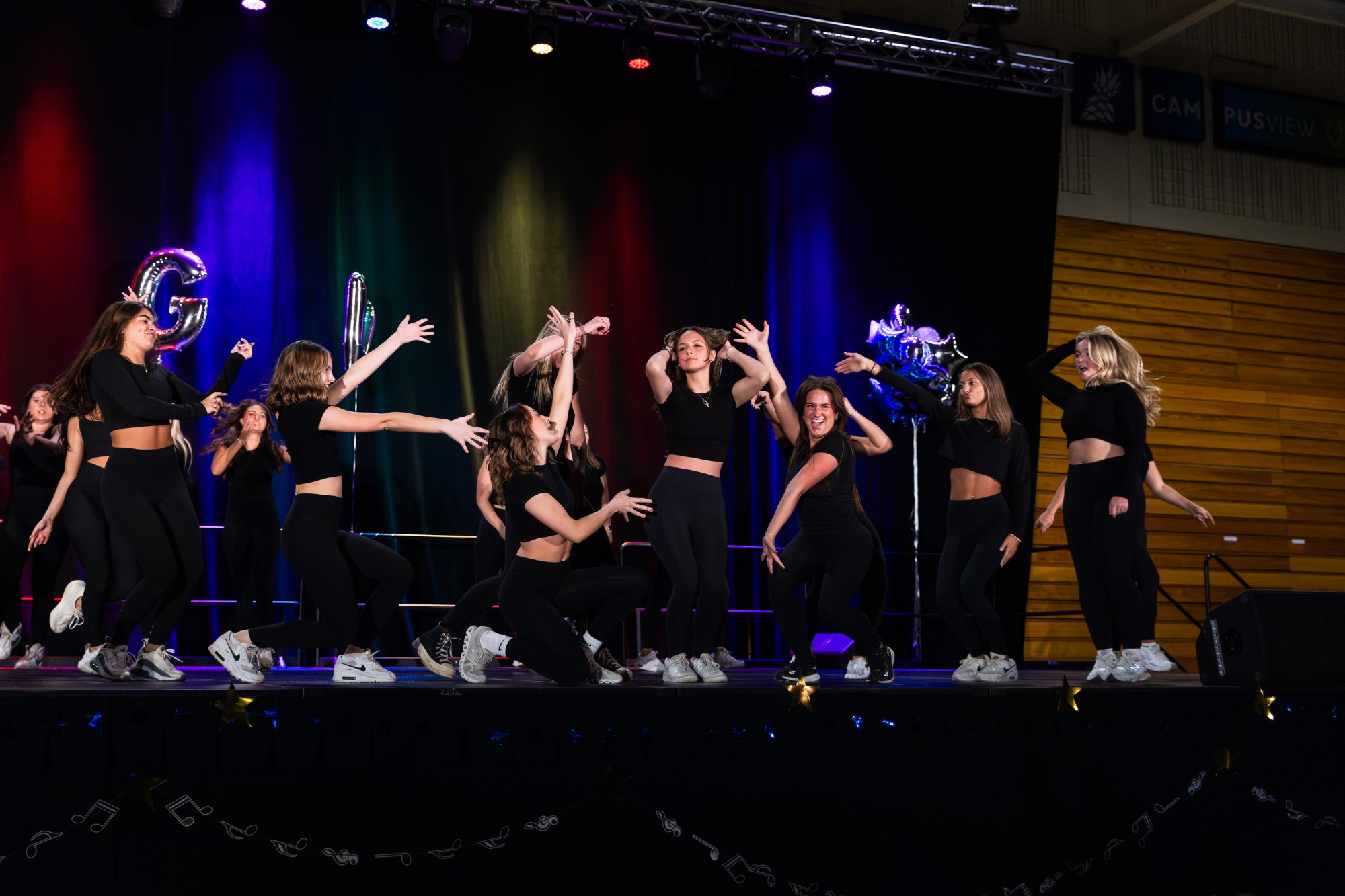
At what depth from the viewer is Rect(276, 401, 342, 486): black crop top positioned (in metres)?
4.27

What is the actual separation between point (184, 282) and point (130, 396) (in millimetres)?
2861

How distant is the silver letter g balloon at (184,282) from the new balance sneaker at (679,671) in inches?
148

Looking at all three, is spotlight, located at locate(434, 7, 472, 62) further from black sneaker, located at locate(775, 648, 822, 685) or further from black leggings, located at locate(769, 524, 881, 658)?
black sneaker, located at locate(775, 648, 822, 685)

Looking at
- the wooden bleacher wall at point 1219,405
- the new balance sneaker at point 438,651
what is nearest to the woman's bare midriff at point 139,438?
the new balance sneaker at point 438,651

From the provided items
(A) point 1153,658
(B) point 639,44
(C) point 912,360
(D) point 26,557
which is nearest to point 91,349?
(D) point 26,557

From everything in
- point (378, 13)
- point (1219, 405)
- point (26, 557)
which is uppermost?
point (378, 13)

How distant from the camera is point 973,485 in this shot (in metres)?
5.14

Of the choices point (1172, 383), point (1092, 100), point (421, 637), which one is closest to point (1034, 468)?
point (1172, 383)

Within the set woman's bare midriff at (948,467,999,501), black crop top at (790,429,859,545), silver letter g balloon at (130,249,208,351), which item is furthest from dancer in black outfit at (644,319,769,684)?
silver letter g balloon at (130,249,208,351)

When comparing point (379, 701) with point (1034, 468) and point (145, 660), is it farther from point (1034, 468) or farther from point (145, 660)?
point (1034, 468)

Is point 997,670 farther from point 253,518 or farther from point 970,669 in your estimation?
point 253,518

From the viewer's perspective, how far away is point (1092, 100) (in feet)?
31.8

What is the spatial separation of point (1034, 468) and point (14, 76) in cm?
779

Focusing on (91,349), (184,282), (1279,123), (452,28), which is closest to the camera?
(91,349)
